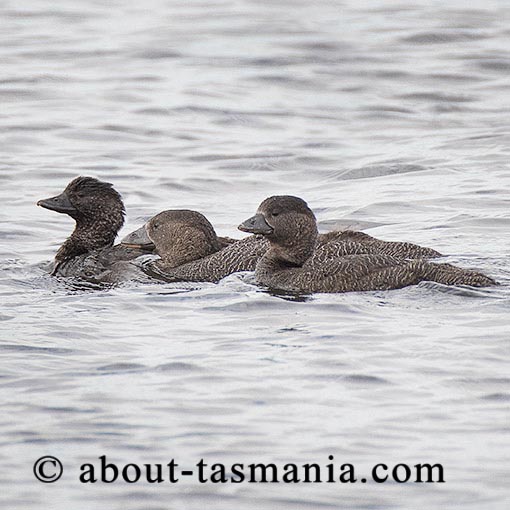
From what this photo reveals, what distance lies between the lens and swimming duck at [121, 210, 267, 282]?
11.9 metres

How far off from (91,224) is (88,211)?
131mm

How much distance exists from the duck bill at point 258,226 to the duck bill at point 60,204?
1990mm

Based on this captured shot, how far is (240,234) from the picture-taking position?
14211mm

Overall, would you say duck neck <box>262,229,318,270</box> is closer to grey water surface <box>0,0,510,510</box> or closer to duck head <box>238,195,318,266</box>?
duck head <box>238,195,318,266</box>

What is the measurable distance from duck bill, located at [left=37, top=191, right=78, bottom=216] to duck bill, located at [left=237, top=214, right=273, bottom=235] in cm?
199

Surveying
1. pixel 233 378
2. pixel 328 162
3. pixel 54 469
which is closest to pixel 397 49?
pixel 328 162

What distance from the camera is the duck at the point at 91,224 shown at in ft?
41.2

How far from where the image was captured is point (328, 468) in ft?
24.1

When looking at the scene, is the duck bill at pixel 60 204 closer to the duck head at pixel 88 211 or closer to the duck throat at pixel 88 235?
the duck head at pixel 88 211

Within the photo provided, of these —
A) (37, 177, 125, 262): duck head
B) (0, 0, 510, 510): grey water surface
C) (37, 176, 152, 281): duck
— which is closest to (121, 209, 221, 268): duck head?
(37, 176, 152, 281): duck

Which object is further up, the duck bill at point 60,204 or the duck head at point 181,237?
the duck bill at point 60,204

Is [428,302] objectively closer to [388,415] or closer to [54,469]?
[388,415]

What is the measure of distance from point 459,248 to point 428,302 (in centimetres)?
253

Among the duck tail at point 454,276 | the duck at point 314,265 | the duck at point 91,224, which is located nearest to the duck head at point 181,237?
the duck at point 91,224
